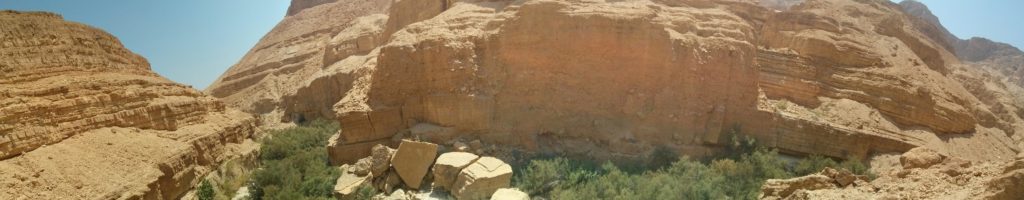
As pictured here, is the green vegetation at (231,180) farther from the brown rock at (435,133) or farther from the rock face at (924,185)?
the rock face at (924,185)

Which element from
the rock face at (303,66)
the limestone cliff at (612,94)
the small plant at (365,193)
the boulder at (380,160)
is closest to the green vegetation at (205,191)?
the limestone cliff at (612,94)

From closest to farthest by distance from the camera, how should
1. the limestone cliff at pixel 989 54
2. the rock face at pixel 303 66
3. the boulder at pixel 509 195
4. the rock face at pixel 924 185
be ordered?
1. the rock face at pixel 924 185
2. the boulder at pixel 509 195
3. the rock face at pixel 303 66
4. the limestone cliff at pixel 989 54

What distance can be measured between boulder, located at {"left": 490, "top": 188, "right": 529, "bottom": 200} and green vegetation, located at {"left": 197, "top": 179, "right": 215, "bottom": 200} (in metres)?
7.75

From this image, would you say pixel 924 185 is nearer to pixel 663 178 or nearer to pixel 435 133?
pixel 663 178

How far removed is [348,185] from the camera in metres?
14.5

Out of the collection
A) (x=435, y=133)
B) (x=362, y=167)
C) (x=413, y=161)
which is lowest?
(x=362, y=167)

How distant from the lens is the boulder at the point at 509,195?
12.5 metres

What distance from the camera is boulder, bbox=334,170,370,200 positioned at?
13984 millimetres

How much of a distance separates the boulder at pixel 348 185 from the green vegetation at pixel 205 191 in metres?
3.26

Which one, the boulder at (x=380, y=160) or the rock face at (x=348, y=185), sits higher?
the boulder at (x=380, y=160)

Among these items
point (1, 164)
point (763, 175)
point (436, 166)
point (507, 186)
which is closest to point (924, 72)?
point (763, 175)

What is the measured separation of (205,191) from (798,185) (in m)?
14.1

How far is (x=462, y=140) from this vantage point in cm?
1617

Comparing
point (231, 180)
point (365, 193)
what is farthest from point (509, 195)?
point (231, 180)
